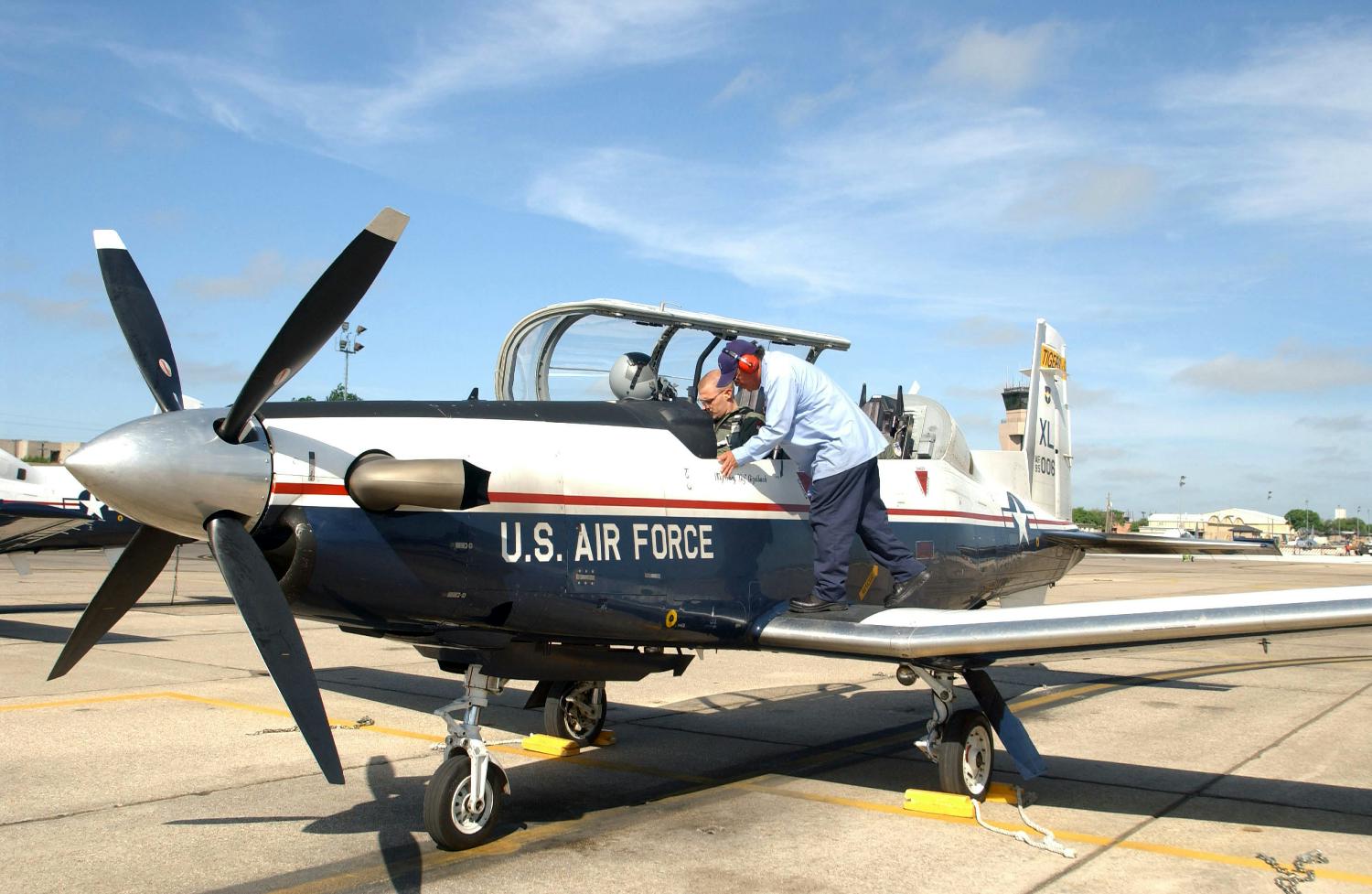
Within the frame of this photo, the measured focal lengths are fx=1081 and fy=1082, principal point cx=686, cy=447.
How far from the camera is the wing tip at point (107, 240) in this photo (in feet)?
19.1

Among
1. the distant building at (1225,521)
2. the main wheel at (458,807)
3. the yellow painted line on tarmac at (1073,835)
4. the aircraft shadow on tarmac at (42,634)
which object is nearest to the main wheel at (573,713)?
the yellow painted line on tarmac at (1073,835)

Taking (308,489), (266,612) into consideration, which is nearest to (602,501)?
(308,489)

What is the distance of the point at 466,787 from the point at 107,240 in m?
3.50

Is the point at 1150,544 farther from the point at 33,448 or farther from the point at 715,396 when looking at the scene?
the point at 33,448

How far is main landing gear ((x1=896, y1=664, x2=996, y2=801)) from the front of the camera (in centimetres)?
644

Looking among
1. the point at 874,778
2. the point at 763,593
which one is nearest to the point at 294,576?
the point at 763,593

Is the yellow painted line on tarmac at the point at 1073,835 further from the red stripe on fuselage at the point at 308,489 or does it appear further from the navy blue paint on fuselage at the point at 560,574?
the red stripe on fuselage at the point at 308,489

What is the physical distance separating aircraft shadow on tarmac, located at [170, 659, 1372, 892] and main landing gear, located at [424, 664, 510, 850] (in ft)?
0.67

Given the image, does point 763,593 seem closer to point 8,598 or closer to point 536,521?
point 536,521

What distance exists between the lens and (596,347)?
7.32m

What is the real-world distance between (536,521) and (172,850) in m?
2.32

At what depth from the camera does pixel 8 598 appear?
19.7 m

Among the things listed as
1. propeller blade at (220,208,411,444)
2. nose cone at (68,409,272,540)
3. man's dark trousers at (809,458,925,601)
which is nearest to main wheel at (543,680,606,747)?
man's dark trousers at (809,458,925,601)

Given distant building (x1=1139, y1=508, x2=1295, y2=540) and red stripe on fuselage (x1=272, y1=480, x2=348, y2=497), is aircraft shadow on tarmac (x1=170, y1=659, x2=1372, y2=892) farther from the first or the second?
distant building (x1=1139, y1=508, x2=1295, y2=540)
